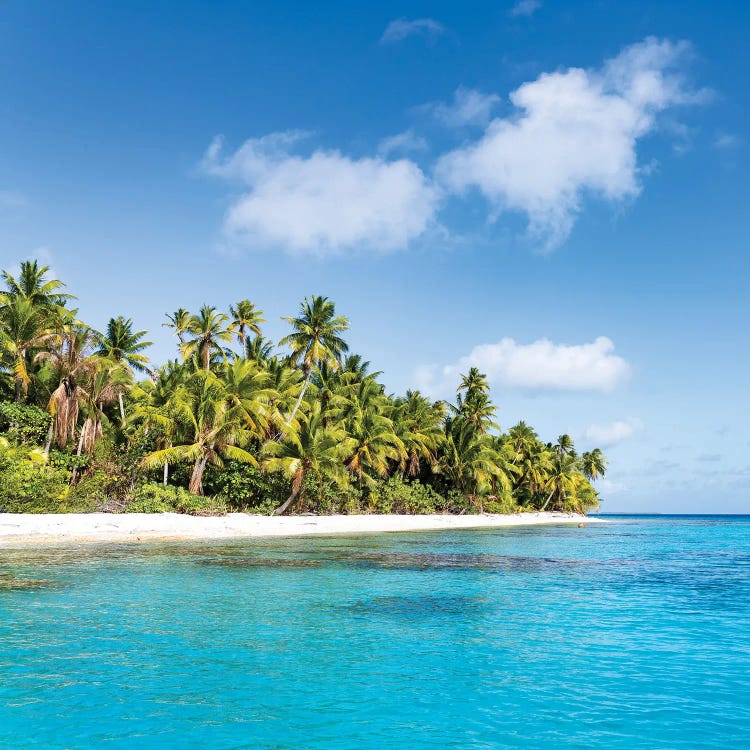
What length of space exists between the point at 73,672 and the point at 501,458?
54620 millimetres

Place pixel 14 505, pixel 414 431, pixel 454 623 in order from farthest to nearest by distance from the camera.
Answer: pixel 414 431
pixel 14 505
pixel 454 623

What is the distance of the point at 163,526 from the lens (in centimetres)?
3027

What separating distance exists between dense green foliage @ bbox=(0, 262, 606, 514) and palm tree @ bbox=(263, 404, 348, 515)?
10cm

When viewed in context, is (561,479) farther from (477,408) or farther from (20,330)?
(20,330)

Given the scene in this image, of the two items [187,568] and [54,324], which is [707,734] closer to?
[187,568]

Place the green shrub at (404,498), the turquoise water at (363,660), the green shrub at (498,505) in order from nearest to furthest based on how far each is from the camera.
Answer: the turquoise water at (363,660) < the green shrub at (404,498) < the green shrub at (498,505)

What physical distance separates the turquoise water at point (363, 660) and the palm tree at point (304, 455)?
20.0 m

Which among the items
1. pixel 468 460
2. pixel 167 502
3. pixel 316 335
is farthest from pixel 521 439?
pixel 167 502

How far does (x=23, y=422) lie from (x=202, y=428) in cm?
968

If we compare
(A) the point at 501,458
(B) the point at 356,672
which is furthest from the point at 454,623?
(A) the point at 501,458

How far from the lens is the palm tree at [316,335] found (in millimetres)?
45438

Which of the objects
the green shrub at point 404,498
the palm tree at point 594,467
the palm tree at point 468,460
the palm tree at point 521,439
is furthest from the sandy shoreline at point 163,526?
the palm tree at point 594,467

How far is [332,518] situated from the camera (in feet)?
134

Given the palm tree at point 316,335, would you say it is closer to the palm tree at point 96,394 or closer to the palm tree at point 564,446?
the palm tree at point 96,394
